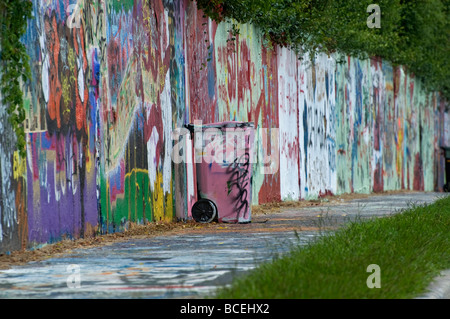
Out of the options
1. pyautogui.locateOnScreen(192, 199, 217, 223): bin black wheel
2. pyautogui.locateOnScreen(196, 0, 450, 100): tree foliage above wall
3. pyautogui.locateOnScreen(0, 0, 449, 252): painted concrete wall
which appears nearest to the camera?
pyautogui.locateOnScreen(0, 0, 449, 252): painted concrete wall

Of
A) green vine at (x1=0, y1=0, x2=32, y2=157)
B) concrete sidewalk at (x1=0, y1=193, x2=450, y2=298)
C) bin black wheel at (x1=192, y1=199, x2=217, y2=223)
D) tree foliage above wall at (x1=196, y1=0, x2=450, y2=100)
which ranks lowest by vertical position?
concrete sidewalk at (x1=0, y1=193, x2=450, y2=298)

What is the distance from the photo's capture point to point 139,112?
11.9 metres

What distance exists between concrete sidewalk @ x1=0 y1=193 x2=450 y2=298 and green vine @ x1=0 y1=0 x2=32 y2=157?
1.37 metres

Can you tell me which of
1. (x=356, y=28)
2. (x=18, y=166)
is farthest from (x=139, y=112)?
(x=356, y=28)

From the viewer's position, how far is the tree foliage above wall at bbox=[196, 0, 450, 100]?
16.9m

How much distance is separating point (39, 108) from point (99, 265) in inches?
84.8

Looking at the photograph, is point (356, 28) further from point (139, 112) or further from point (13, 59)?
point (13, 59)

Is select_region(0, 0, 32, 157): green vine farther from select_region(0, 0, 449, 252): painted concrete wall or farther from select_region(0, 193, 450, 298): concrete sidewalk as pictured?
select_region(0, 193, 450, 298): concrete sidewalk

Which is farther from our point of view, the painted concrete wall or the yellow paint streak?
the painted concrete wall

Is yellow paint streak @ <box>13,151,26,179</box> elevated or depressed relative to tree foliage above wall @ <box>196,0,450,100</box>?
depressed

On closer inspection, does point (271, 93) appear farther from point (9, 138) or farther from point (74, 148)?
point (9, 138)

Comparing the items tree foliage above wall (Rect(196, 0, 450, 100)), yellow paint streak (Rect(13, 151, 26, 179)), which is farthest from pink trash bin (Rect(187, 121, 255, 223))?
yellow paint streak (Rect(13, 151, 26, 179))

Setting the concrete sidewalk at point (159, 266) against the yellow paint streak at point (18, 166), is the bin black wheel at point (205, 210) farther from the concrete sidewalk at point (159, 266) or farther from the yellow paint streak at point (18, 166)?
the yellow paint streak at point (18, 166)
